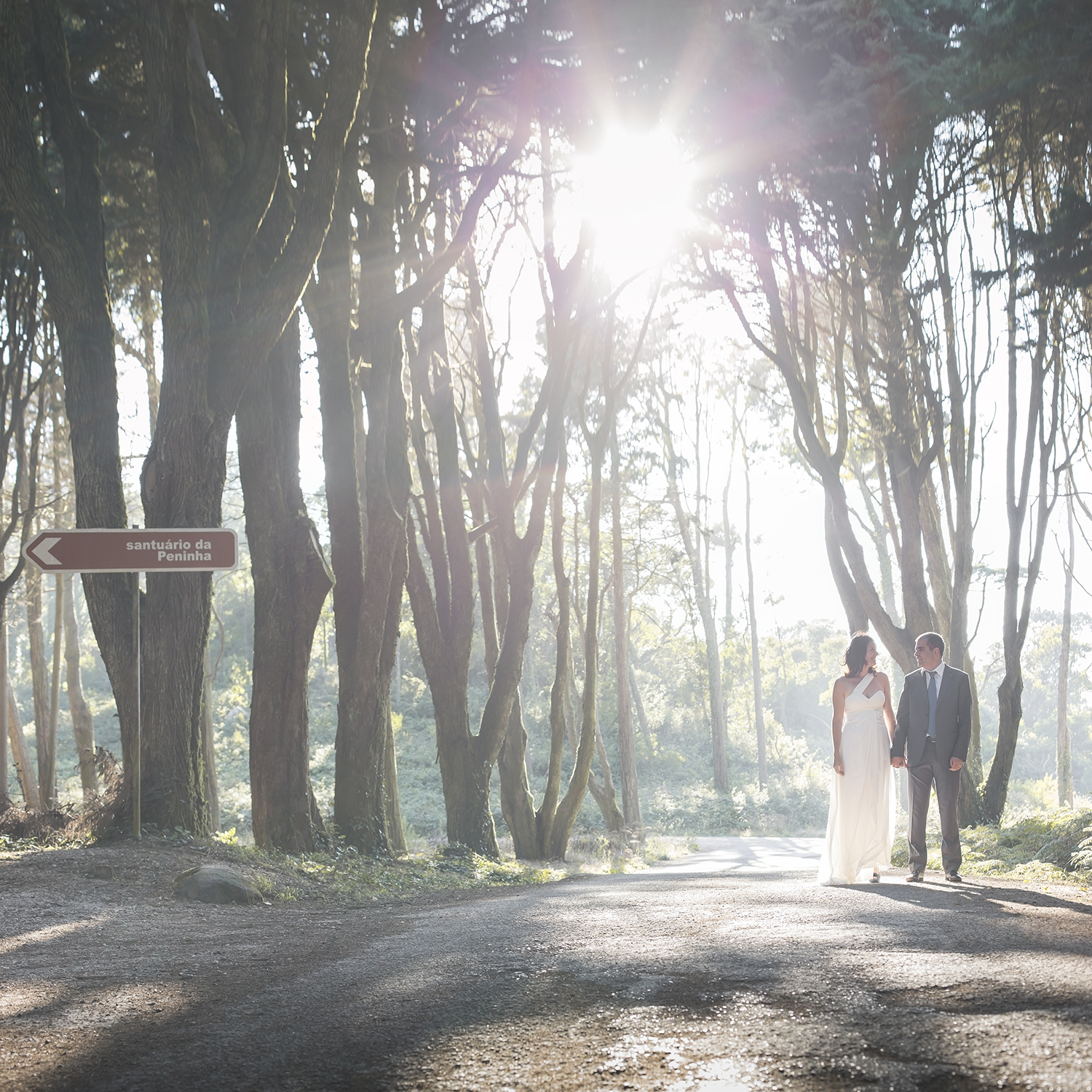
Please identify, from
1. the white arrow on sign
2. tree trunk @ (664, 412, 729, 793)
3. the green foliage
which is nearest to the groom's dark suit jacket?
the white arrow on sign

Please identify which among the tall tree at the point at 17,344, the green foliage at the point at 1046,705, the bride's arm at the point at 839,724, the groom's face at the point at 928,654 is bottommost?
the green foliage at the point at 1046,705

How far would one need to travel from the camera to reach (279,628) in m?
10.2

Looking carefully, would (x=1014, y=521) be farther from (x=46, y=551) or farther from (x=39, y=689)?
(x=39, y=689)

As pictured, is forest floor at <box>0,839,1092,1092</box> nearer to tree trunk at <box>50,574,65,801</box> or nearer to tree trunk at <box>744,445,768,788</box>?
tree trunk at <box>50,574,65,801</box>

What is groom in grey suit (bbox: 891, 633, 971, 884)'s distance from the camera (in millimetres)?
8234

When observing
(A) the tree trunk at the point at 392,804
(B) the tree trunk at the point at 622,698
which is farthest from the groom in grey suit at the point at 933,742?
(B) the tree trunk at the point at 622,698

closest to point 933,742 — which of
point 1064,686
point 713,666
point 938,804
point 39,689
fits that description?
point 938,804

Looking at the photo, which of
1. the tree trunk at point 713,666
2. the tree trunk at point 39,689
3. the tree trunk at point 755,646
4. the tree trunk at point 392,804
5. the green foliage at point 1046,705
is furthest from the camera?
the green foliage at point 1046,705

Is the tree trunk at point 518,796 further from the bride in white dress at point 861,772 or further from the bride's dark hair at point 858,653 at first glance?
the bride's dark hair at point 858,653

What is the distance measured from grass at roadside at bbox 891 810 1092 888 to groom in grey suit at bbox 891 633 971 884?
0.89 meters

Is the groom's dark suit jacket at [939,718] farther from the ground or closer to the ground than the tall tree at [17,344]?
closer to the ground

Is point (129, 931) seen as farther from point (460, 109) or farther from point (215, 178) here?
point (460, 109)

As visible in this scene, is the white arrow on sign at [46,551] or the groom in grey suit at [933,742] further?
the white arrow on sign at [46,551]

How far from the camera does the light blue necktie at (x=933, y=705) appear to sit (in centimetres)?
839
